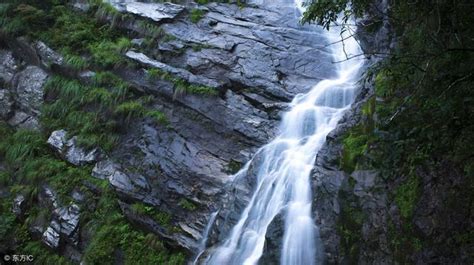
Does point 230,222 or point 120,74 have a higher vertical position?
point 120,74

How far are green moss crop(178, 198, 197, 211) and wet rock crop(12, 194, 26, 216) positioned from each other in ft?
12.4

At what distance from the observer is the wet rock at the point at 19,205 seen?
31.3 ft

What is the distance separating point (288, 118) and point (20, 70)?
26.2 ft

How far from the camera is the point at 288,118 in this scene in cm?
942

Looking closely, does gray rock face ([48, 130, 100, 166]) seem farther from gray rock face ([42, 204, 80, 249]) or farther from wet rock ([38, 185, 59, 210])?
gray rock face ([42, 204, 80, 249])

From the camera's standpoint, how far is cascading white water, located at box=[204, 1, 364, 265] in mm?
6559

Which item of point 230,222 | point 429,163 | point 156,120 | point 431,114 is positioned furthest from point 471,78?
point 156,120

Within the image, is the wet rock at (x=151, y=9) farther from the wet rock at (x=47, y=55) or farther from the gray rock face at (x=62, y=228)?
the gray rock face at (x=62, y=228)

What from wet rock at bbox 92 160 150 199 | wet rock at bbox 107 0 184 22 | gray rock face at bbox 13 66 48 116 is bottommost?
wet rock at bbox 92 160 150 199

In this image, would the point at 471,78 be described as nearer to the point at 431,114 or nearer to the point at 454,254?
the point at 431,114

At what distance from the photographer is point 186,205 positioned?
8.73 metres

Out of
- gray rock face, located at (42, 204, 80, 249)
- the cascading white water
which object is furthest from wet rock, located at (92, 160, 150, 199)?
the cascading white water

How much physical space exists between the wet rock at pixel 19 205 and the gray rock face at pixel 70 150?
133 cm

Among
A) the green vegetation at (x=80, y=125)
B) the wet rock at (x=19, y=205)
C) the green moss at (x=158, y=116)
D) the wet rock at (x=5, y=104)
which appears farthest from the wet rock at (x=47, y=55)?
the wet rock at (x=19, y=205)
